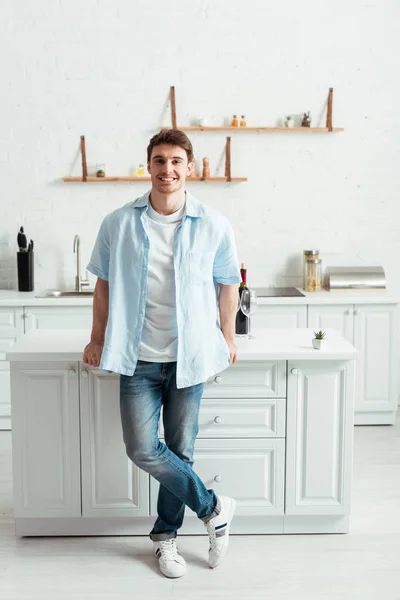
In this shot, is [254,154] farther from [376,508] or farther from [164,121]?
[376,508]

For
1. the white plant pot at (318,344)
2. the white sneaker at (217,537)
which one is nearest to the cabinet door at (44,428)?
the white sneaker at (217,537)

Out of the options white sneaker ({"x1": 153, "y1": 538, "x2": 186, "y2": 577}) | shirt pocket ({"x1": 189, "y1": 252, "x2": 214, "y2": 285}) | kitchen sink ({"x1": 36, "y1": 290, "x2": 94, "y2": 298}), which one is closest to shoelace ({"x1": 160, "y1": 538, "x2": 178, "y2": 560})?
white sneaker ({"x1": 153, "y1": 538, "x2": 186, "y2": 577})

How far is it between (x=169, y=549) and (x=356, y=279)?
246cm

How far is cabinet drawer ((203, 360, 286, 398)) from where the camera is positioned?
10.3ft

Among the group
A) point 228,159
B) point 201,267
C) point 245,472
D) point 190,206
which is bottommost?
point 245,472

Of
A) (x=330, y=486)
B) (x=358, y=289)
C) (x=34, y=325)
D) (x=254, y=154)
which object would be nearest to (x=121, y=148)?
(x=254, y=154)

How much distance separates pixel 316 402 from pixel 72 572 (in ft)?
3.60

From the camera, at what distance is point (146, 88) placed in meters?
5.00

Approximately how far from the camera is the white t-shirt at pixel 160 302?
279cm

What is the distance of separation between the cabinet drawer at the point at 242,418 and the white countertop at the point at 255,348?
20 cm

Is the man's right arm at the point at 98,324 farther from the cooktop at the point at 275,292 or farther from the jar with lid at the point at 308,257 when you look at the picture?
the jar with lid at the point at 308,257

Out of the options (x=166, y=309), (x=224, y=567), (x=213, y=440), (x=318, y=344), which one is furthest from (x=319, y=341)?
(x=224, y=567)

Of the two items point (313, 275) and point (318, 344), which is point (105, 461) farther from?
point (313, 275)

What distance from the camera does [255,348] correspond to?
3.15 meters
